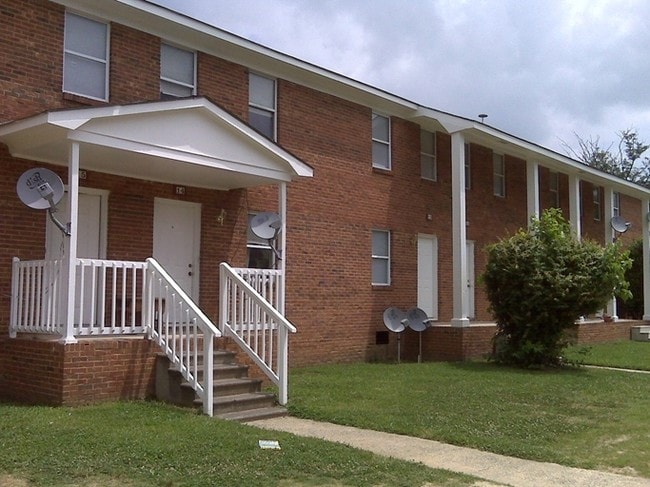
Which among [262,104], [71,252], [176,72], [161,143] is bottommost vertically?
[71,252]

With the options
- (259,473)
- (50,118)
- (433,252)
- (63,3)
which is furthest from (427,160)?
(259,473)

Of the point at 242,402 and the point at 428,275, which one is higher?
the point at 428,275

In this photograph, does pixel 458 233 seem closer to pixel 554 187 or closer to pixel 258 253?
pixel 258 253

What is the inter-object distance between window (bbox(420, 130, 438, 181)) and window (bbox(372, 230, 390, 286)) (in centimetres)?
210

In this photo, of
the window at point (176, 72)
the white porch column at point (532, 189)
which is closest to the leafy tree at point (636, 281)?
the white porch column at point (532, 189)

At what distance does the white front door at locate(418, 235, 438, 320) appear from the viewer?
17.8 meters

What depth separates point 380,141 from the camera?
16.9 metres

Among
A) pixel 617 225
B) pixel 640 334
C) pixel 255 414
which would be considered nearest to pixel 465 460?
pixel 255 414

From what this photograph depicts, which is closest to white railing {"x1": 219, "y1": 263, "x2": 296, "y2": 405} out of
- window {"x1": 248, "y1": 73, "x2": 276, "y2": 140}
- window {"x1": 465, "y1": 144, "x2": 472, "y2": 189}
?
window {"x1": 248, "y1": 73, "x2": 276, "y2": 140}

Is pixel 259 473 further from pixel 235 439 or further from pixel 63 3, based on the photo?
pixel 63 3

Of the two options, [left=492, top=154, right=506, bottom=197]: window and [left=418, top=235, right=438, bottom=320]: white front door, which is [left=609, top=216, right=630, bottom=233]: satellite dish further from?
[left=418, top=235, right=438, bottom=320]: white front door

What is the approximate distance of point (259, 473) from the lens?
651 centimetres

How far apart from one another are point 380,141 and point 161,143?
7319 mm

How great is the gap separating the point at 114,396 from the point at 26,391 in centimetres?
114
